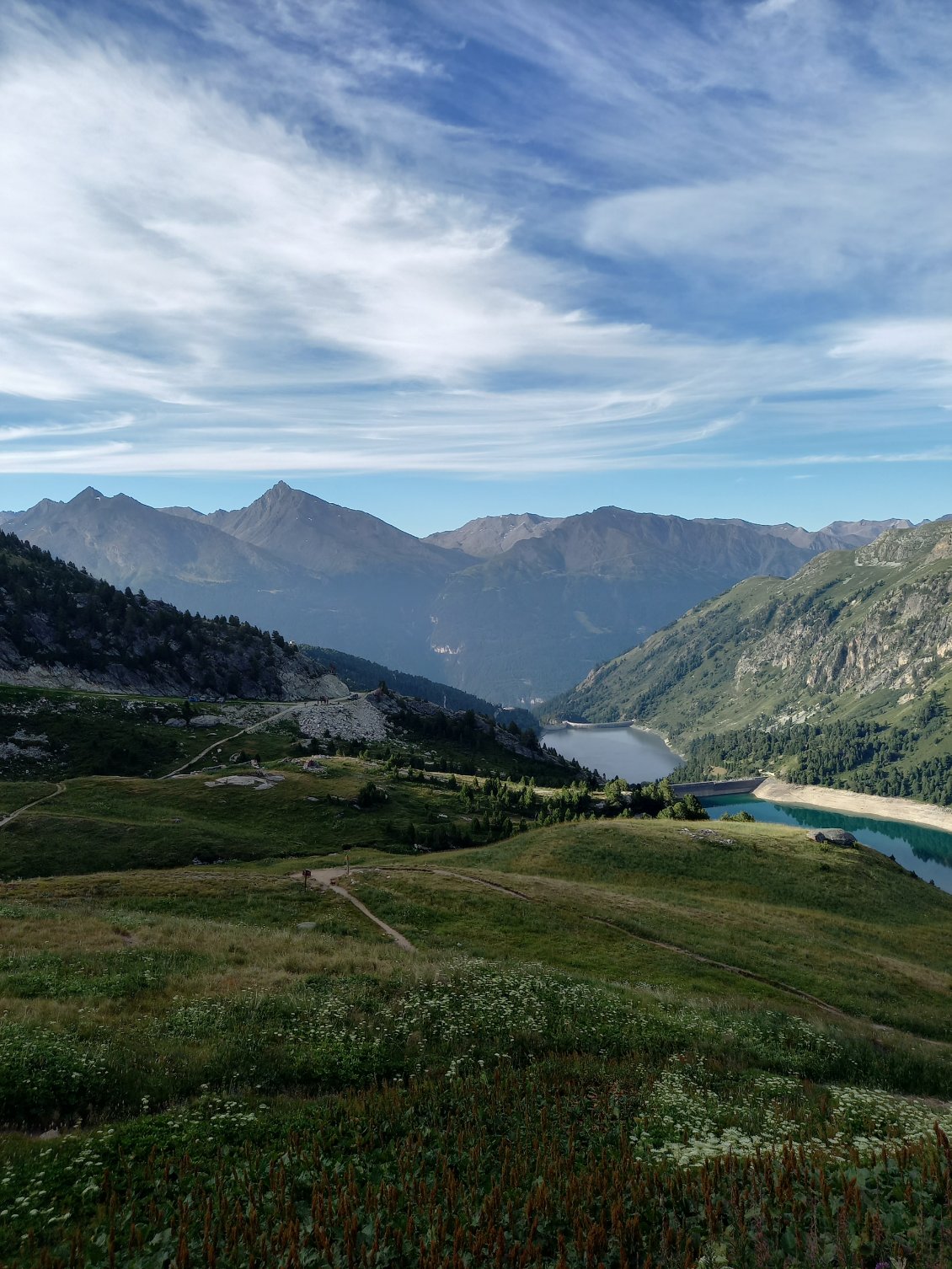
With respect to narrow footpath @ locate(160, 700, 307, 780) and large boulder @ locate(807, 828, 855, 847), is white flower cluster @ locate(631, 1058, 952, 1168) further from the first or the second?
narrow footpath @ locate(160, 700, 307, 780)

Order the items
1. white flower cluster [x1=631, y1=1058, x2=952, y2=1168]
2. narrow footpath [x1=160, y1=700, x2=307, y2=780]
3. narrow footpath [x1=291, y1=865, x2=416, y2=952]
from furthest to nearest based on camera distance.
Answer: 1. narrow footpath [x1=160, y1=700, x2=307, y2=780]
2. narrow footpath [x1=291, y1=865, x2=416, y2=952]
3. white flower cluster [x1=631, y1=1058, x2=952, y2=1168]

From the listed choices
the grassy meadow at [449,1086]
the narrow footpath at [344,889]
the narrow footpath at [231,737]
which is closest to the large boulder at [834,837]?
the grassy meadow at [449,1086]

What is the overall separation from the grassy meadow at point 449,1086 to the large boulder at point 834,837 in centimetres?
3979

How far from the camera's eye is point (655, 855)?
74625 millimetres

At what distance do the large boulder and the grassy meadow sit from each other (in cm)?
3979

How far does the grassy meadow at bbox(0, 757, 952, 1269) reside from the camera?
10188 mm

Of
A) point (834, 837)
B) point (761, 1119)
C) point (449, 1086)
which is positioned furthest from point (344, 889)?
point (834, 837)

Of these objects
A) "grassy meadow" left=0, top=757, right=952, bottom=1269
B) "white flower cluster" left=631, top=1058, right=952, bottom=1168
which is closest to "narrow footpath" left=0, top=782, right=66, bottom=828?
"grassy meadow" left=0, top=757, right=952, bottom=1269

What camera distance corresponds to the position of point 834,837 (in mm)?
88125

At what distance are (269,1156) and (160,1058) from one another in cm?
615

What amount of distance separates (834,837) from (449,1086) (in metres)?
88.5

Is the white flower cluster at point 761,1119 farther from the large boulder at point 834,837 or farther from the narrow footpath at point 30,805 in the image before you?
the large boulder at point 834,837

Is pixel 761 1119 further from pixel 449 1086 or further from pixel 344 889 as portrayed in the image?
pixel 344 889

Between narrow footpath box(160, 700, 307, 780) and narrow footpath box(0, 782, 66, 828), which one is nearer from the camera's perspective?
narrow footpath box(0, 782, 66, 828)
